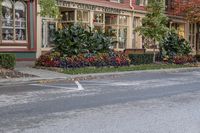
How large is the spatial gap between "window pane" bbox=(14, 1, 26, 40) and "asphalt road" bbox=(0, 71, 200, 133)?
10847mm

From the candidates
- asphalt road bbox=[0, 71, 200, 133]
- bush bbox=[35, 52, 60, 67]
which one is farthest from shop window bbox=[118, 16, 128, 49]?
asphalt road bbox=[0, 71, 200, 133]

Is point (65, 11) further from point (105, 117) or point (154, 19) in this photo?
point (105, 117)

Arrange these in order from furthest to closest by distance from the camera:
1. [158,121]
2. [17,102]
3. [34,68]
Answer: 1. [34,68]
2. [17,102]
3. [158,121]

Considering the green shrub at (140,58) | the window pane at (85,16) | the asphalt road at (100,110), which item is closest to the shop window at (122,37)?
the green shrub at (140,58)

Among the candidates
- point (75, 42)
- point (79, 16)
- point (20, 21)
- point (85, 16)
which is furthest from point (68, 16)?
point (75, 42)

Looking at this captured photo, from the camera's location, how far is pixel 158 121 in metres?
9.03

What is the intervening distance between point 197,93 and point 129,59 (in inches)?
551

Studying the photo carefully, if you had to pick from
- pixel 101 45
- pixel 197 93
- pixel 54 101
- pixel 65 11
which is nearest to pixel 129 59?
pixel 101 45

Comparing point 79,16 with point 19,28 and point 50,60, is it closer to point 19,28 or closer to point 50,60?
point 19,28

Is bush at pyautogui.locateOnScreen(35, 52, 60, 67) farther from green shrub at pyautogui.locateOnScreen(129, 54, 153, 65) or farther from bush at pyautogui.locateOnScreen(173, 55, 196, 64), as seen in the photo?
bush at pyautogui.locateOnScreen(173, 55, 196, 64)

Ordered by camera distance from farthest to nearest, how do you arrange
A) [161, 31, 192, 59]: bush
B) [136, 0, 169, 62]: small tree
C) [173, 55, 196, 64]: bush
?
1. [161, 31, 192, 59]: bush
2. [173, 55, 196, 64]: bush
3. [136, 0, 169, 62]: small tree

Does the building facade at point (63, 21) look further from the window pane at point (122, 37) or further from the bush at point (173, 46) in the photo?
the bush at point (173, 46)

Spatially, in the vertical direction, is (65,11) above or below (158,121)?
above

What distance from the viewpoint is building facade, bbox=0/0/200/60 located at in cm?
2517
